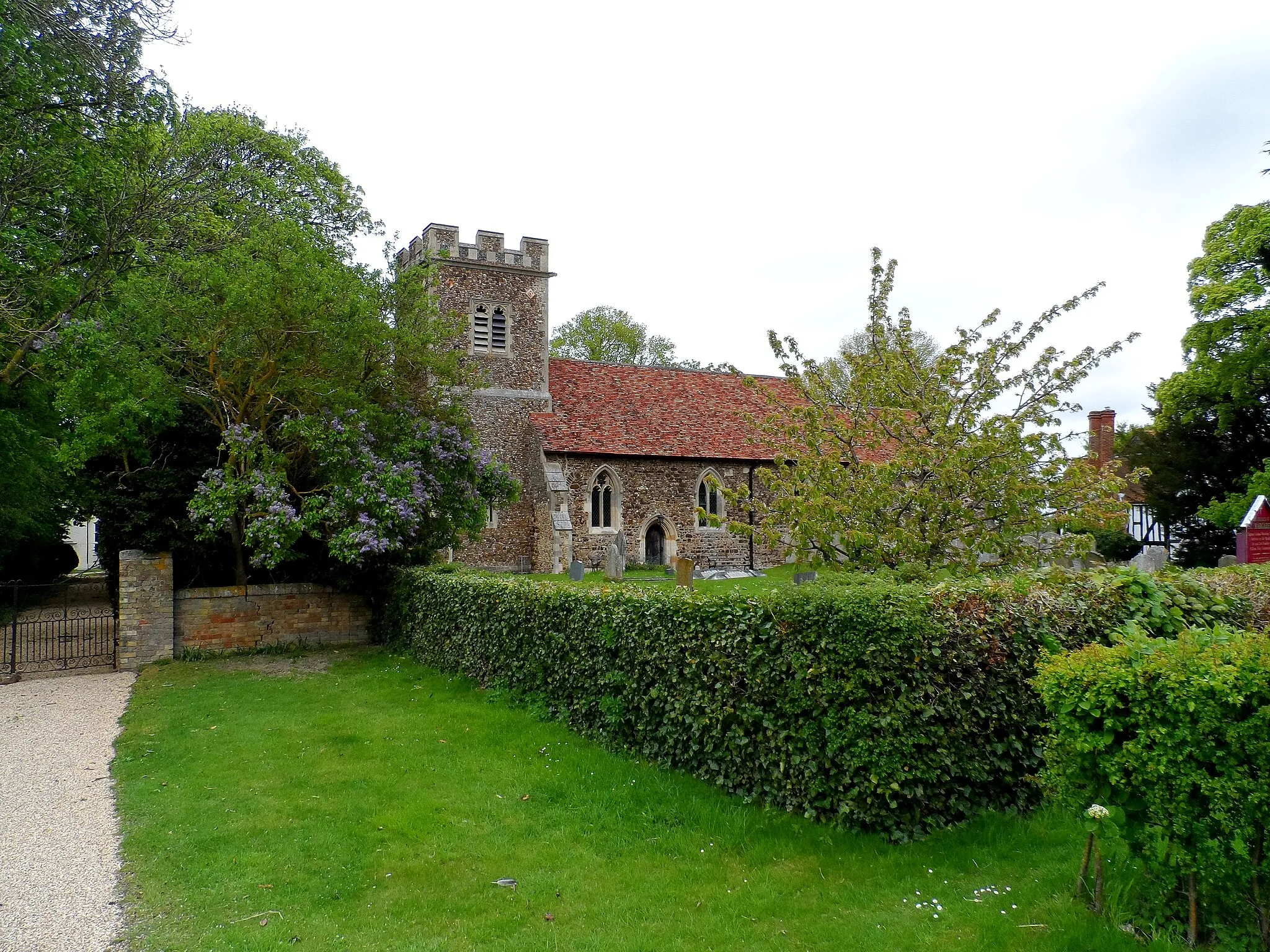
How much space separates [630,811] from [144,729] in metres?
6.46

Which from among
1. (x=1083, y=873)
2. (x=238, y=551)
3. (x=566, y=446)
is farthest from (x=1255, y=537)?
(x=238, y=551)

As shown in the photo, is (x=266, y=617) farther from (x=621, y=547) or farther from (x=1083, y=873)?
(x=1083, y=873)

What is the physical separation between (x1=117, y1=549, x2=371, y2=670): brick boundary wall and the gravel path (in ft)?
6.17

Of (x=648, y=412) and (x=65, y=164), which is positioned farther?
(x=648, y=412)

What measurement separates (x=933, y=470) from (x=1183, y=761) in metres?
4.54

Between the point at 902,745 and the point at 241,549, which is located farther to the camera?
the point at 241,549

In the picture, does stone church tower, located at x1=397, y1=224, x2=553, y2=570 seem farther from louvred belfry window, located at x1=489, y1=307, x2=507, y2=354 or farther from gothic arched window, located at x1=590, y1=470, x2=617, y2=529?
gothic arched window, located at x1=590, y1=470, x2=617, y2=529

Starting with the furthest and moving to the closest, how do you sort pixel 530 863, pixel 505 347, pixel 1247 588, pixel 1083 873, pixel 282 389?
pixel 505 347, pixel 282 389, pixel 1247 588, pixel 530 863, pixel 1083 873

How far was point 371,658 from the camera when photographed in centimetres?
1341

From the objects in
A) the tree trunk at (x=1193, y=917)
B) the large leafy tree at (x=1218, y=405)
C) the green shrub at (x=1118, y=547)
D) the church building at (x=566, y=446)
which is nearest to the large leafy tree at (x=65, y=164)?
Answer: the tree trunk at (x=1193, y=917)

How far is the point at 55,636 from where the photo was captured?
1466cm

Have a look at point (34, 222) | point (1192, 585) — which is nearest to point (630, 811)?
point (1192, 585)

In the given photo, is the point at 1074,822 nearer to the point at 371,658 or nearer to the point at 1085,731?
the point at 1085,731

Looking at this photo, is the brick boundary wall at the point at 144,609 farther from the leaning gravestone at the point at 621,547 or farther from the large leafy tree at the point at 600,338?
the large leafy tree at the point at 600,338
